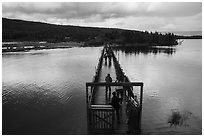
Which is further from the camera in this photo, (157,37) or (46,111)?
(157,37)

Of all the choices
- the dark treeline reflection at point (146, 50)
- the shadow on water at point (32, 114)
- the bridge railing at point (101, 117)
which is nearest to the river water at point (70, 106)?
the shadow on water at point (32, 114)

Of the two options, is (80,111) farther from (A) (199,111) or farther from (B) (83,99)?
(A) (199,111)

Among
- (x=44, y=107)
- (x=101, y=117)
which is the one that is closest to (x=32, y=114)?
(x=44, y=107)

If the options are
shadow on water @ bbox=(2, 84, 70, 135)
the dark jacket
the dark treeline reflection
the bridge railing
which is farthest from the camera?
the dark treeline reflection

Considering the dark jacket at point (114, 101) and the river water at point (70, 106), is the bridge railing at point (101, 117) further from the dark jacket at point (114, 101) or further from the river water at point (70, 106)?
the river water at point (70, 106)

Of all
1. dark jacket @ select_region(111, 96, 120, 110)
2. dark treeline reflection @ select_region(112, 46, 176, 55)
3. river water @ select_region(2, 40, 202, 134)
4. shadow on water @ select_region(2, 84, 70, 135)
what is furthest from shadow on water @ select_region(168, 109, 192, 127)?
dark treeline reflection @ select_region(112, 46, 176, 55)

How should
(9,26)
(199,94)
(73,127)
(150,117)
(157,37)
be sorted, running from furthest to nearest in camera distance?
1. (9,26)
2. (157,37)
3. (199,94)
4. (150,117)
5. (73,127)

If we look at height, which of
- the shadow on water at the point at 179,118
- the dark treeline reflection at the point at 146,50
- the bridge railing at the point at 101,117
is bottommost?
the dark treeline reflection at the point at 146,50

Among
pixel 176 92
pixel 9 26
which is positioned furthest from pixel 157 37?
pixel 9 26

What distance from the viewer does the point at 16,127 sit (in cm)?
1195

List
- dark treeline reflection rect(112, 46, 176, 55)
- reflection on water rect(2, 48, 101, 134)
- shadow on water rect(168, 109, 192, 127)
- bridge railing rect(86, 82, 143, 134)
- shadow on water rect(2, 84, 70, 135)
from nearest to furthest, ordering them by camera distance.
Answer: bridge railing rect(86, 82, 143, 134)
shadow on water rect(2, 84, 70, 135)
reflection on water rect(2, 48, 101, 134)
shadow on water rect(168, 109, 192, 127)
dark treeline reflection rect(112, 46, 176, 55)

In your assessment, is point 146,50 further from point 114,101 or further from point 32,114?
point 114,101

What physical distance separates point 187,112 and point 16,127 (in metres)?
10.5

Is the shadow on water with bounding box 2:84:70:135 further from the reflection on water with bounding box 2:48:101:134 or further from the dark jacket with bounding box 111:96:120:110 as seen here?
the dark jacket with bounding box 111:96:120:110
